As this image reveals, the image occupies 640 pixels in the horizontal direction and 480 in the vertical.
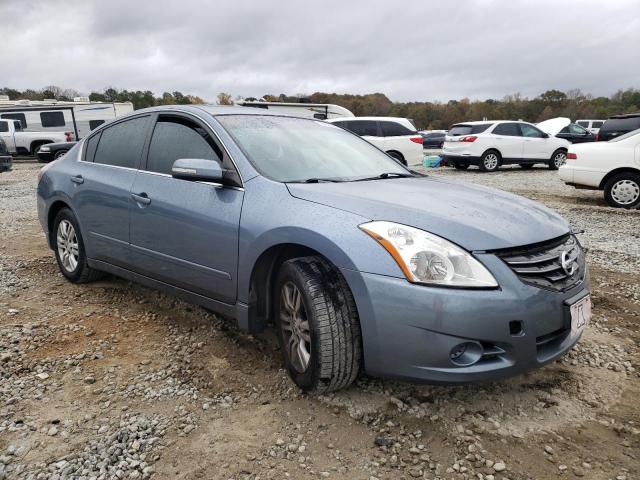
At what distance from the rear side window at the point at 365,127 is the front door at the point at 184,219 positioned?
10797 mm

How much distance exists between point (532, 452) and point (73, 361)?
2.57m

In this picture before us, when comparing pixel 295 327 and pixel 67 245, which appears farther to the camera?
pixel 67 245

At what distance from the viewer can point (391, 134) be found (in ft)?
45.2

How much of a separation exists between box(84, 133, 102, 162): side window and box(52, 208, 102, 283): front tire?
49cm

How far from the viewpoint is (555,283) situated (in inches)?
88.1

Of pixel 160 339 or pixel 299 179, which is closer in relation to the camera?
pixel 299 179

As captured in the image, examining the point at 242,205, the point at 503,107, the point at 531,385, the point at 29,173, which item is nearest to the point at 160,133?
the point at 242,205

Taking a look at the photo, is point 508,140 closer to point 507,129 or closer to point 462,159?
point 507,129

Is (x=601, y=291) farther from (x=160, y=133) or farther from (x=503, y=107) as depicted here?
(x=503, y=107)

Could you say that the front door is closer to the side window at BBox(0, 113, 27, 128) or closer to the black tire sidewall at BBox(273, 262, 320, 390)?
the black tire sidewall at BBox(273, 262, 320, 390)

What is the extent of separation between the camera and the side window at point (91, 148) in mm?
4062

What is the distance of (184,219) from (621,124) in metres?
12.4

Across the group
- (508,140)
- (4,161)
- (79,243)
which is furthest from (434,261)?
(4,161)

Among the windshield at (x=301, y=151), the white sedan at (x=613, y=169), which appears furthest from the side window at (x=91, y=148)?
the white sedan at (x=613, y=169)
